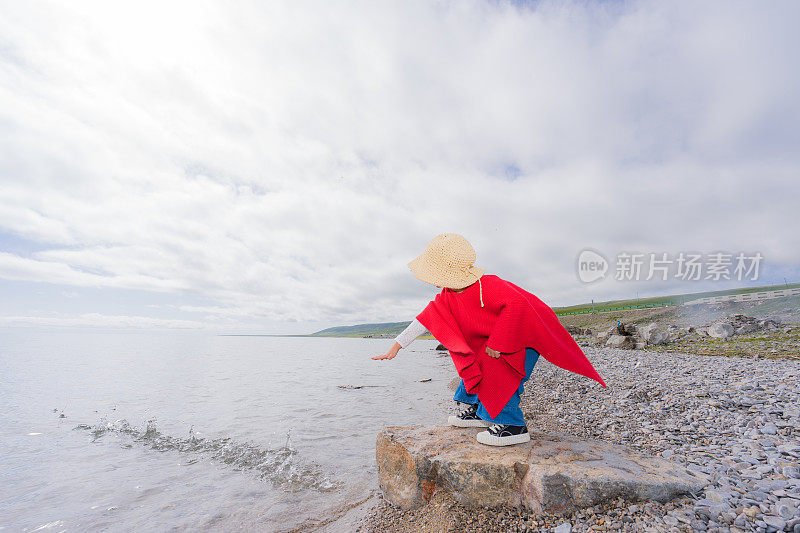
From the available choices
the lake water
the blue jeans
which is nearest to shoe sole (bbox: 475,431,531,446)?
the blue jeans

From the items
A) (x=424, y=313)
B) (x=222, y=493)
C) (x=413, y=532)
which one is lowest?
(x=222, y=493)

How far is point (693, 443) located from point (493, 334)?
3342 millimetres

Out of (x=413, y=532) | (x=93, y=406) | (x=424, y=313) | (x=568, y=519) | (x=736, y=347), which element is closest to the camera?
(x=568, y=519)

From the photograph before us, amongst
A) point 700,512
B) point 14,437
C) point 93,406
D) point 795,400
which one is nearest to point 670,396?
point 795,400

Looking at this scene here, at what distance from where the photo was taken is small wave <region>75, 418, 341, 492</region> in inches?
238

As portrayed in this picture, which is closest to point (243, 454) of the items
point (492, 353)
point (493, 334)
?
point (492, 353)

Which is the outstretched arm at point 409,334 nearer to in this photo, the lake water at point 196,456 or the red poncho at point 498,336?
the red poncho at point 498,336

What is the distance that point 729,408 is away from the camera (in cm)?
612

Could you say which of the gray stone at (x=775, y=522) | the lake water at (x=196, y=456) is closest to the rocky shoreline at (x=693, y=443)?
the gray stone at (x=775, y=522)

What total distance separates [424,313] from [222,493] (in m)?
4.49

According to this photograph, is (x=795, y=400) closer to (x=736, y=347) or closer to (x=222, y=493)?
(x=222, y=493)

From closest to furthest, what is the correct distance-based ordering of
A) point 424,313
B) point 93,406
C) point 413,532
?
point 413,532 → point 424,313 → point 93,406

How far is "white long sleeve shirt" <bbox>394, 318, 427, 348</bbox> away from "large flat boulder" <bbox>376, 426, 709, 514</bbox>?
125 cm

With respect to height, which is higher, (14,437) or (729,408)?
(729,408)
